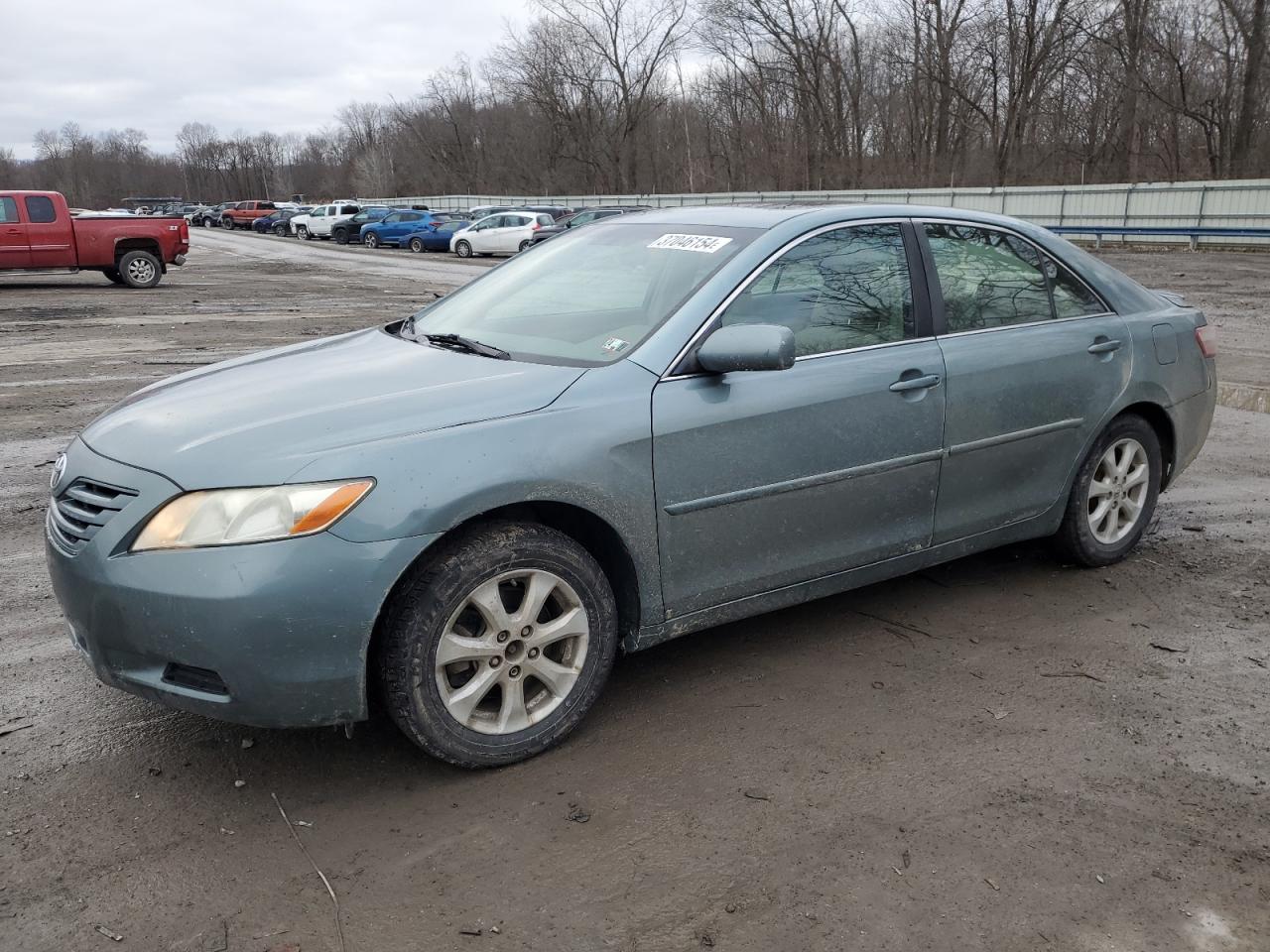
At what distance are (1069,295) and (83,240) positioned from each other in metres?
20.1

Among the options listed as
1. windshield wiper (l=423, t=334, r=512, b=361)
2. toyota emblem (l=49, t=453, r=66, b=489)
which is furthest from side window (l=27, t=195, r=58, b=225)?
toyota emblem (l=49, t=453, r=66, b=489)

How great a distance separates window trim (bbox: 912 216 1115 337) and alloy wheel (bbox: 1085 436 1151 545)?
632 millimetres

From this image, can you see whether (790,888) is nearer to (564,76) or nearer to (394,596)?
(394,596)

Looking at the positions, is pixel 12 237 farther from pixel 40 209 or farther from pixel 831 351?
pixel 831 351

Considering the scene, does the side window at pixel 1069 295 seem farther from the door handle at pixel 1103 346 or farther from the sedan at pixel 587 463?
the door handle at pixel 1103 346

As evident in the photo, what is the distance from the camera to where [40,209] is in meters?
19.4

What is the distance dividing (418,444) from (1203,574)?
3708mm

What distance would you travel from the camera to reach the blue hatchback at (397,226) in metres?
42.8

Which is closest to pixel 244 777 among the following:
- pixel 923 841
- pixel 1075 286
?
pixel 923 841

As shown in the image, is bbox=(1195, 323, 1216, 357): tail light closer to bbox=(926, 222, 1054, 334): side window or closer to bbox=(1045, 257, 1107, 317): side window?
bbox=(1045, 257, 1107, 317): side window

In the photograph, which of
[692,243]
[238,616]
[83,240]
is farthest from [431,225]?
[238,616]

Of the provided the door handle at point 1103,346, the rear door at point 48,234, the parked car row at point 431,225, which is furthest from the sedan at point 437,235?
the door handle at point 1103,346

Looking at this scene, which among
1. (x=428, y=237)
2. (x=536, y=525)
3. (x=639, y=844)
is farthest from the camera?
(x=428, y=237)

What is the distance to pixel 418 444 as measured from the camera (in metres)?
2.95
